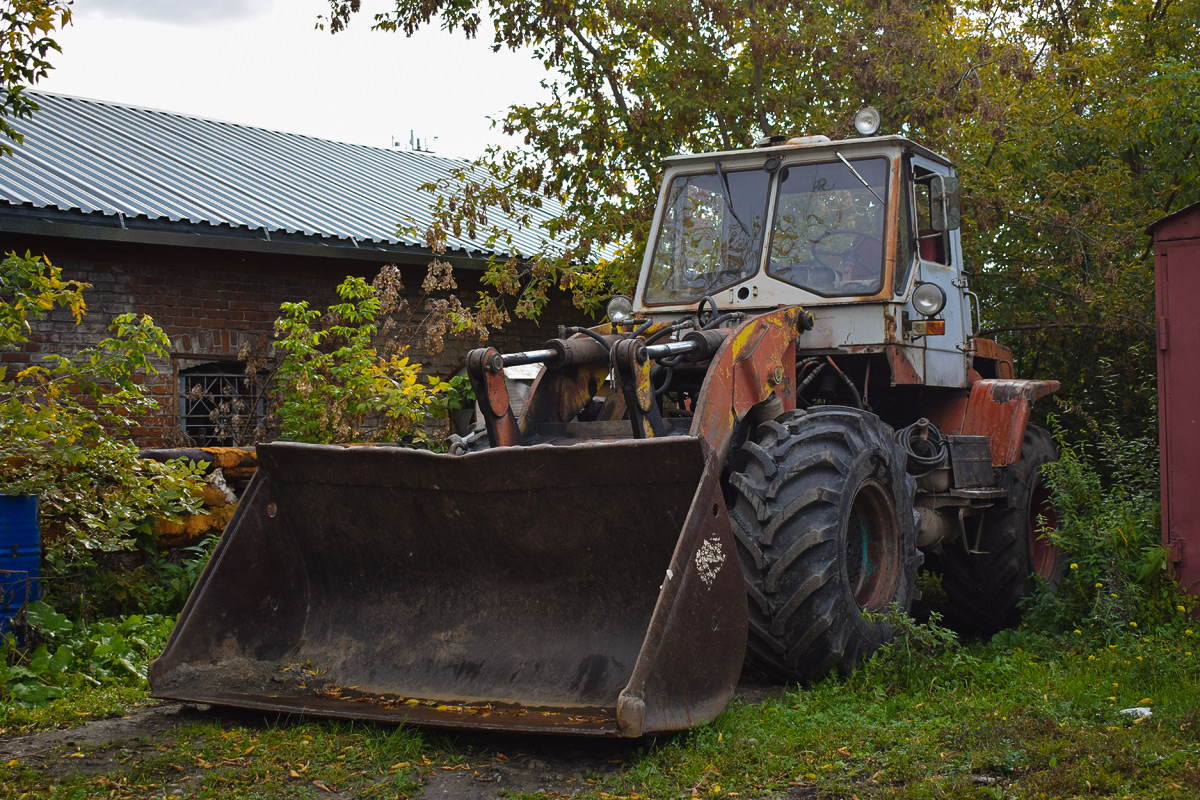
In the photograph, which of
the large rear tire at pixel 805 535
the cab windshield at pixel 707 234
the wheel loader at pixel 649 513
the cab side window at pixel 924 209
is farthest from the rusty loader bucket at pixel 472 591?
the cab side window at pixel 924 209

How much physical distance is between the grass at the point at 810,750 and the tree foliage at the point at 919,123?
5.27 metres

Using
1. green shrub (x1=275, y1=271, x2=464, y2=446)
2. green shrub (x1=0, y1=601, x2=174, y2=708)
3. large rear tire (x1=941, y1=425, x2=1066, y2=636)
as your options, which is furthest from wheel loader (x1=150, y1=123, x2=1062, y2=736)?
green shrub (x1=275, y1=271, x2=464, y2=446)

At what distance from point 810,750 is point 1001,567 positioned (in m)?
3.09

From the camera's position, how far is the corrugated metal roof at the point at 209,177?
Answer: 9.66 m

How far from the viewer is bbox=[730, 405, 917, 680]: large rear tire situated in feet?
15.2

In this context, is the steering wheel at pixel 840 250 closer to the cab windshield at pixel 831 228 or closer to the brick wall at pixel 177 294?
the cab windshield at pixel 831 228

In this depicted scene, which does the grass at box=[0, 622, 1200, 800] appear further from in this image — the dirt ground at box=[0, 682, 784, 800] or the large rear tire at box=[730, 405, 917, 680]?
the large rear tire at box=[730, 405, 917, 680]

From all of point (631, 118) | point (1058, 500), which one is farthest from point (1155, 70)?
point (1058, 500)

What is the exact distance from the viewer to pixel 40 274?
6301 millimetres

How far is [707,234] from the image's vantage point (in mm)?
6387

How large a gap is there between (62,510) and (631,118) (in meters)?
6.38

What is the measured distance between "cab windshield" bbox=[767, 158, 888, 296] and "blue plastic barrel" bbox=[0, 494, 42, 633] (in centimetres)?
406

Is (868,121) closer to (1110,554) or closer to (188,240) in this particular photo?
(1110,554)

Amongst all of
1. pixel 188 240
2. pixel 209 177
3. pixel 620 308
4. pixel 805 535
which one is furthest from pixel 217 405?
pixel 805 535
